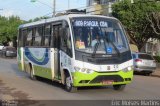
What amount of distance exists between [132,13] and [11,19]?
229ft

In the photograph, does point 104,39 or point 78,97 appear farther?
point 104,39

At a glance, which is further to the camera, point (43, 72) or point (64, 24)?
point (43, 72)

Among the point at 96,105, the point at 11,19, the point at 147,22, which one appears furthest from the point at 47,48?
the point at 11,19

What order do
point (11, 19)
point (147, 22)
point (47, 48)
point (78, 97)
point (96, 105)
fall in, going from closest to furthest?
point (96, 105) < point (78, 97) < point (47, 48) < point (147, 22) < point (11, 19)

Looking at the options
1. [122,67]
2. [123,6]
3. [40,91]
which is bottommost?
[40,91]

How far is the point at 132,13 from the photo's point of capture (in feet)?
134

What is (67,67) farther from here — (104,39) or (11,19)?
(11,19)

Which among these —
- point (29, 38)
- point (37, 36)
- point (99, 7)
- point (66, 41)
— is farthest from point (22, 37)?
point (99, 7)

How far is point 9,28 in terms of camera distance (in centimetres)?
9594

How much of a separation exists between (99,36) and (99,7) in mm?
45494

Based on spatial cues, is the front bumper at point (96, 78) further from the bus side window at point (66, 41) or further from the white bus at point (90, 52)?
the bus side window at point (66, 41)

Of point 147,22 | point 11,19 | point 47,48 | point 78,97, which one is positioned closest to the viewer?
point 78,97

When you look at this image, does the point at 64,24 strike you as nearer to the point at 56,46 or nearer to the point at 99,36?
the point at 56,46

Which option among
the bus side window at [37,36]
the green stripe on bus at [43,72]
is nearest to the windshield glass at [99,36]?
the green stripe on bus at [43,72]
